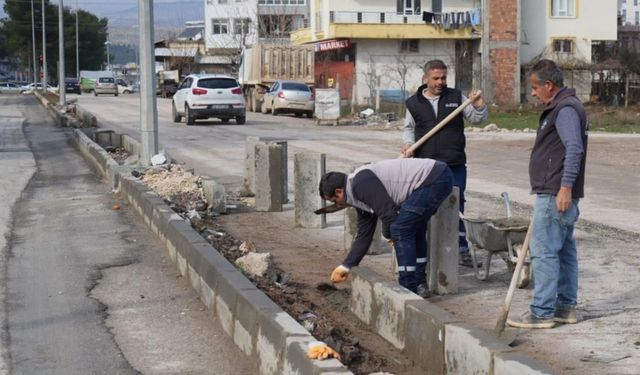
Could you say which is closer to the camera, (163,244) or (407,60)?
(163,244)

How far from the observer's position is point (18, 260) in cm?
1156

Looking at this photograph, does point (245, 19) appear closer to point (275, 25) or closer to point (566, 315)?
point (275, 25)

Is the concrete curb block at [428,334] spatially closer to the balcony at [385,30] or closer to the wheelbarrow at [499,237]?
the wheelbarrow at [499,237]

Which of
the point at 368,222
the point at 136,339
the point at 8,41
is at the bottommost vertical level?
the point at 136,339

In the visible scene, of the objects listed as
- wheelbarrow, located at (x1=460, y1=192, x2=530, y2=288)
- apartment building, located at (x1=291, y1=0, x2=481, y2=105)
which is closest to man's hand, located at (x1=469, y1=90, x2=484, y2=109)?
wheelbarrow, located at (x1=460, y1=192, x2=530, y2=288)

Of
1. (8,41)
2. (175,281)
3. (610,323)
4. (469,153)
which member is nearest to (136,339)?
(175,281)

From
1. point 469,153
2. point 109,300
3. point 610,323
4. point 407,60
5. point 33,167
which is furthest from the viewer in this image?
point 407,60

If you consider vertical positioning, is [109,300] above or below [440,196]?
below

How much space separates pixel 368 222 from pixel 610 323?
1.86 meters

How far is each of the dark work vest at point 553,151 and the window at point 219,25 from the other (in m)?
110

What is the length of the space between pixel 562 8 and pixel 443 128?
61.0 meters

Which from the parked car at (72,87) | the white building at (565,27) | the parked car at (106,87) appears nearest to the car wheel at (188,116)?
the white building at (565,27)

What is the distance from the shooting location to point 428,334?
22.0 feet

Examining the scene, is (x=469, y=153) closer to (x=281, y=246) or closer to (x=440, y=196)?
(x=281, y=246)
